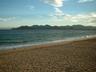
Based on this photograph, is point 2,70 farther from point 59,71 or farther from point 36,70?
point 59,71

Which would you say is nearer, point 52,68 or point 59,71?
point 59,71

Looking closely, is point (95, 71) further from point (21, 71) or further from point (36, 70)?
point (21, 71)

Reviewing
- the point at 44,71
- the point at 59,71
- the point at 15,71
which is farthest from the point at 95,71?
the point at 15,71

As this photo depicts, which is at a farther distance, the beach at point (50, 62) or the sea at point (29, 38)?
the sea at point (29, 38)

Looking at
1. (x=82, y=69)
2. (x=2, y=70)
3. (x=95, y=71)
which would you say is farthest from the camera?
(x=2, y=70)

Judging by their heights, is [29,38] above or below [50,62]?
below

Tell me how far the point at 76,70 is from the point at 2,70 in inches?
201

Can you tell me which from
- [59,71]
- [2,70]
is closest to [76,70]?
[59,71]

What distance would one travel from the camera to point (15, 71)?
11164mm

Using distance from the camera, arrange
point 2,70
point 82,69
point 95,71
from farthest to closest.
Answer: point 2,70, point 82,69, point 95,71

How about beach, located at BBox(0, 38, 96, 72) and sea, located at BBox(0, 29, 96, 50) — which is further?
sea, located at BBox(0, 29, 96, 50)

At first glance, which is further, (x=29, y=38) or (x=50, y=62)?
(x=29, y=38)

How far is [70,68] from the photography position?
11.3 meters

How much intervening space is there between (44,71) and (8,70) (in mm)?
2606
